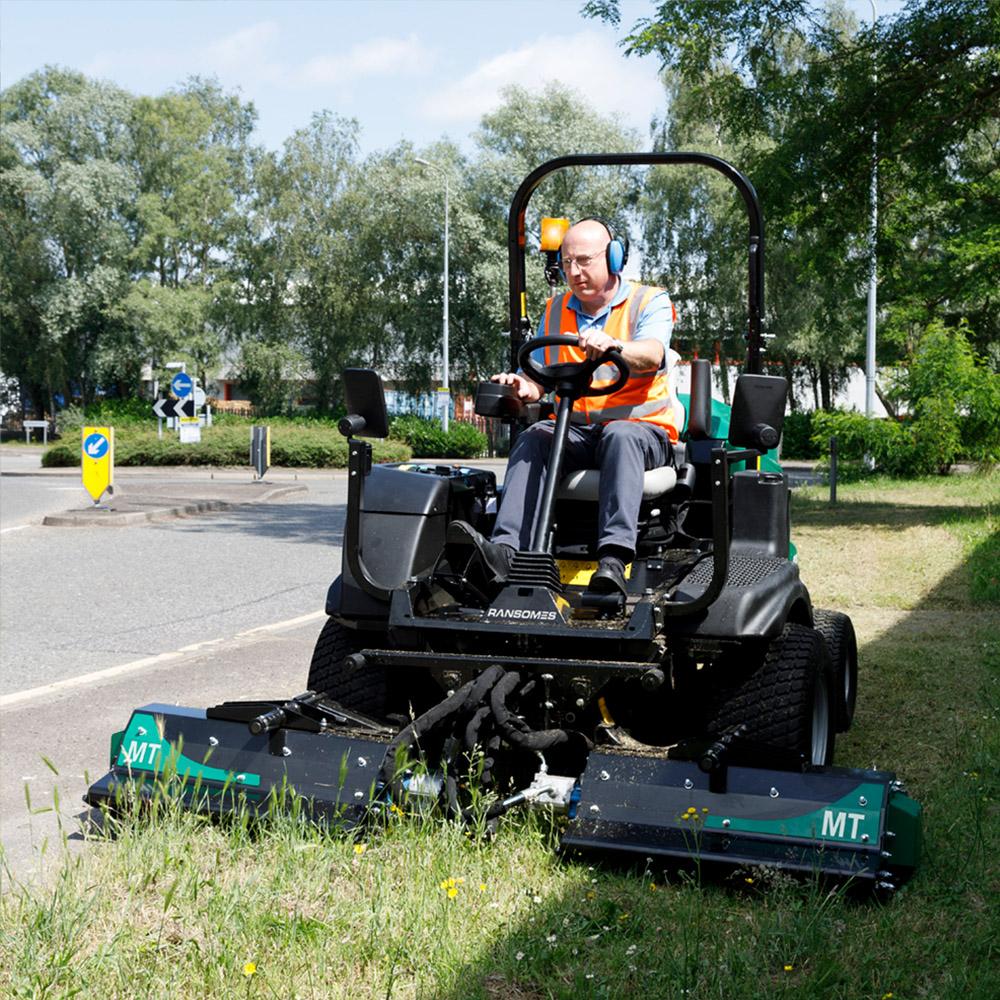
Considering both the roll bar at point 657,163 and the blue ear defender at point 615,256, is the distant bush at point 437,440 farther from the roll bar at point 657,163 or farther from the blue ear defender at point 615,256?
the blue ear defender at point 615,256

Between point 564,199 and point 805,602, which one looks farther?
point 564,199

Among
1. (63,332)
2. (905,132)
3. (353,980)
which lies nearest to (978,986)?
(353,980)

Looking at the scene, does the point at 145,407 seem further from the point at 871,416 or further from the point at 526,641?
the point at 526,641

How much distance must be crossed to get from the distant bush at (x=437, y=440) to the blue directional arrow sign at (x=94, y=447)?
2332cm

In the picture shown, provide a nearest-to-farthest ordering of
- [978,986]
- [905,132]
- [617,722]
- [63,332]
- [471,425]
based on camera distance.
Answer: [978,986] → [617,722] → [905,132] → [471,425] → [63,332]

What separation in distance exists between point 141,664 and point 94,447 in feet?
34.7

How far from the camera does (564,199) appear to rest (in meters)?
44.1

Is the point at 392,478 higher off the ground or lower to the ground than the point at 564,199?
lower

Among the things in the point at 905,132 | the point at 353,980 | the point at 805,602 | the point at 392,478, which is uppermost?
the point at 905,132

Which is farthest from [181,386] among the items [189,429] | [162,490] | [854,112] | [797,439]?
[797,439]

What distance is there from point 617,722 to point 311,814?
1053 millimetres

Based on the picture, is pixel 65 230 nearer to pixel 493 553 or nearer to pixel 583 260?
pixel 583 260

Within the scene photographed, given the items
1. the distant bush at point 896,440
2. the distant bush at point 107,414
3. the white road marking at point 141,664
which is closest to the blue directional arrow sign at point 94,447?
the white road marking at point 141,664

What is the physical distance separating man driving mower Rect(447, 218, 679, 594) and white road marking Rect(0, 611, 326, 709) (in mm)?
3062
